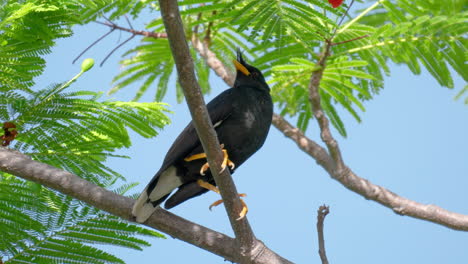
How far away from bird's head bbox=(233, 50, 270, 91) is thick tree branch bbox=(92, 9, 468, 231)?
0.48 meters

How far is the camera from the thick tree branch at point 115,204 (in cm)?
357

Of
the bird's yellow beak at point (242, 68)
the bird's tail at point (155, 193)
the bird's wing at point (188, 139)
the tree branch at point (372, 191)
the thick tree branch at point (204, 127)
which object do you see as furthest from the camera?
the bird's yellow beak at point (242, 68)

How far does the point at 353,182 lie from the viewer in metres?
5.66

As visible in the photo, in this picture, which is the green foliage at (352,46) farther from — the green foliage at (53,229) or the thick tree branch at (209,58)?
the green foliage at (53,229)

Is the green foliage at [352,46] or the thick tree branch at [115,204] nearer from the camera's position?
the thick tree branch at [115,204]

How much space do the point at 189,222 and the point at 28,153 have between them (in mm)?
1104

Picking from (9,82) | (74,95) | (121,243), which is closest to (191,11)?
(74,95)

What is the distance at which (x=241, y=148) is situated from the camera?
442 cm

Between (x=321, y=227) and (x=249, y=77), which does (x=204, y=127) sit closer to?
(x=321, y=227)

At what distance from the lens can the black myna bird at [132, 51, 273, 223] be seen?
14.3 feet

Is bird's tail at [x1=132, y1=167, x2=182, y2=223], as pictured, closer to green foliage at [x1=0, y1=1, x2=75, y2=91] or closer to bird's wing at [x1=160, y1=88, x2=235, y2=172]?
bird's wing at [x1=160, y1=88, x2=235, y2=172]

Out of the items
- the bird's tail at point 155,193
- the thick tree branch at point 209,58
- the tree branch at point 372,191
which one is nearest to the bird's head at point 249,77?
the thick tree branch at point 209,58

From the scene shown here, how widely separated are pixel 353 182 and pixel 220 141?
5.68 feet

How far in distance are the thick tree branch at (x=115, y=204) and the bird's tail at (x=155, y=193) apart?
0.16 feet
